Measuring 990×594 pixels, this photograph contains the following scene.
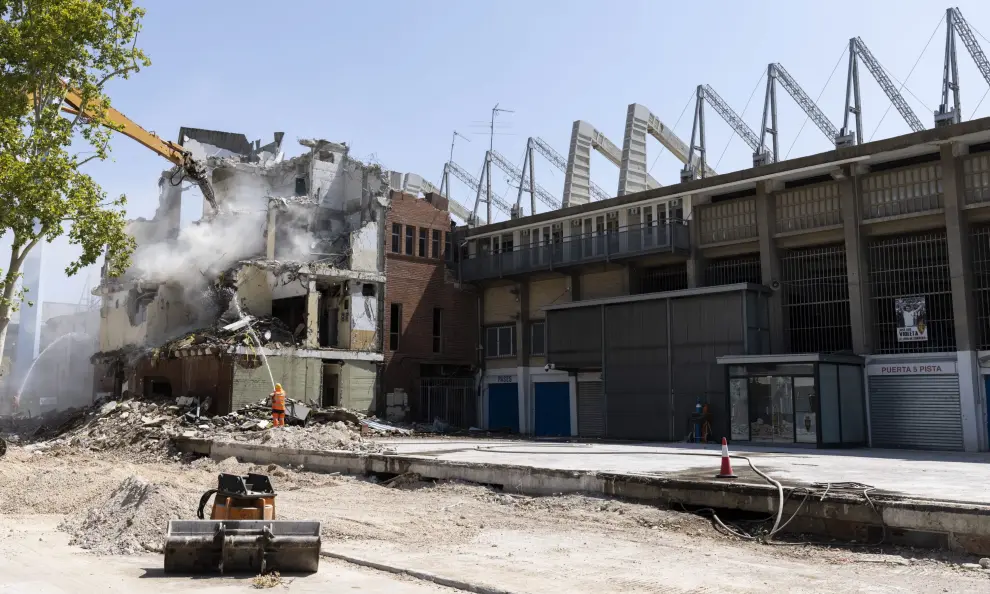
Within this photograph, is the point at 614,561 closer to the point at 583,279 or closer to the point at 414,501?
the point at 414,501

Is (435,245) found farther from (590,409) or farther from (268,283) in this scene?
(590,409)

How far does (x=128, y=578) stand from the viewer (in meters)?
8.31

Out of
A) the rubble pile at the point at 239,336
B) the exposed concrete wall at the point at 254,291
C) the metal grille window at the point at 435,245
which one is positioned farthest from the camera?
the metal grille window at the point at 435,245

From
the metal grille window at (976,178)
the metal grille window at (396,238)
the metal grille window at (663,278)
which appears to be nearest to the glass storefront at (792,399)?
the metal grille window at (976,178)

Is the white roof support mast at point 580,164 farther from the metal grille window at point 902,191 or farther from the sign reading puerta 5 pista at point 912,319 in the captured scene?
the sign reading puerta 5 pista at point 912,319

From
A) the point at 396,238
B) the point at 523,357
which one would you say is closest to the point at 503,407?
the point at 523,357

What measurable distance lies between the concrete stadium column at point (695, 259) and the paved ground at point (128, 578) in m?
26.6

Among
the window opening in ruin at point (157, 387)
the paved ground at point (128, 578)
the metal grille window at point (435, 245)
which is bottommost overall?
the paved ground at point (128, 578)

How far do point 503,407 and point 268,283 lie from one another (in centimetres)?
1293

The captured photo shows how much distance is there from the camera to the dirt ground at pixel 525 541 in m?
8.13

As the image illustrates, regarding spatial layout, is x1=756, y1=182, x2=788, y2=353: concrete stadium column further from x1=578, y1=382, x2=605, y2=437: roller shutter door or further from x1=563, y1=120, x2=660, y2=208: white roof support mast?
x1=563, y1=120, x2=660, y2=208: white roof support mast

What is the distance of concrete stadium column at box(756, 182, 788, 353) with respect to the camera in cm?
3059

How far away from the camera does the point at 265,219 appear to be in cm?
3884

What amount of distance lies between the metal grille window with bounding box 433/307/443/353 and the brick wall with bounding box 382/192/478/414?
0.53 ft
